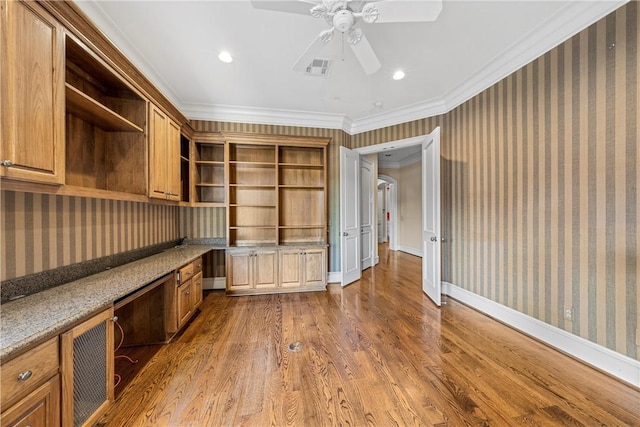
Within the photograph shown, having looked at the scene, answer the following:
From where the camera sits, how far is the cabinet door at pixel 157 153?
→ 2426 mm

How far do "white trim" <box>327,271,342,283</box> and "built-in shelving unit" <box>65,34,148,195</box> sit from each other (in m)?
3.01

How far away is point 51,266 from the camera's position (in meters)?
1.69

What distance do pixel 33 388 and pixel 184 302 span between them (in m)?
1.54

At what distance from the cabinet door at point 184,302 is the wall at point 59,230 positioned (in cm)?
74

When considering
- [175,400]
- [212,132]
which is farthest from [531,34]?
[175,400]

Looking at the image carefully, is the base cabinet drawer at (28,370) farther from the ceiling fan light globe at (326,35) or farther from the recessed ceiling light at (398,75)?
the recessed ceiling light at (398,75)

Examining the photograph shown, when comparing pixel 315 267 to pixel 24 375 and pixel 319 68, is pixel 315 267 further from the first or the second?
pixel 24 375

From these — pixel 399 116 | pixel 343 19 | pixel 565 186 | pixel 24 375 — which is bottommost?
pixel 24 375

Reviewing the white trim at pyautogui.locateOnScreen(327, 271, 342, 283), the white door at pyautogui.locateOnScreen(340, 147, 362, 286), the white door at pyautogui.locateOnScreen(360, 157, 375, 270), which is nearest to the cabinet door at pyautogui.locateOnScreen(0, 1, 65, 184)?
the white door at pyautogui.locateOnScreen(340, 147, 362, 286)

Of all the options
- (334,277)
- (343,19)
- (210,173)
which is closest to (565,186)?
(343,19)

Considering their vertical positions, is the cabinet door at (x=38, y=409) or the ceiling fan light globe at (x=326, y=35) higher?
the ceiling fan light globe at (x=326, y=35)

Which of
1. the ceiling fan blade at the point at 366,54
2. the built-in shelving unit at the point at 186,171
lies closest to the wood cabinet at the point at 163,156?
the built-in shelving unit at the point at 186,171

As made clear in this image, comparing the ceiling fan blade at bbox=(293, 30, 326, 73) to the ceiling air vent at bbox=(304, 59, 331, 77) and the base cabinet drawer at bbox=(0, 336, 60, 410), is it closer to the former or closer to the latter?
the ceiling air vent at bbox=(304, 59, 331, 77)

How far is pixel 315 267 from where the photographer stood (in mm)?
3807
